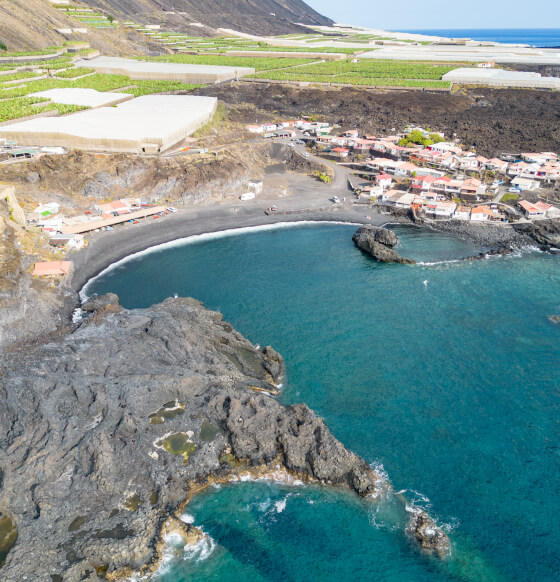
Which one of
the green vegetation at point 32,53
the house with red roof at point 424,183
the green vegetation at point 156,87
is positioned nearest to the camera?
the house with red roof at point 424,183

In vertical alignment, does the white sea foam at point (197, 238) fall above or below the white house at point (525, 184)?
below

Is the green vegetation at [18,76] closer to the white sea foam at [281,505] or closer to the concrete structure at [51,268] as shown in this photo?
the concrete structure at [51,268]

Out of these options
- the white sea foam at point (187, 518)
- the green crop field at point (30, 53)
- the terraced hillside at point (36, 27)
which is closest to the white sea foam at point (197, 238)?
the white sea foam at point (187, 518)

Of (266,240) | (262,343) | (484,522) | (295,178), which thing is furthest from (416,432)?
(295,178)

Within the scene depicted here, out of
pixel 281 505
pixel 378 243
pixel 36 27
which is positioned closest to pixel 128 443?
pixel 281 505

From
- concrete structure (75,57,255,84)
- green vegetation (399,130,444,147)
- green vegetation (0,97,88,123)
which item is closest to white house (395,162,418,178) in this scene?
A: green vegetation (399,130,444,147)

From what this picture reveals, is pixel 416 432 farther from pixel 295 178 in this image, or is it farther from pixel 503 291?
pixel 295 178

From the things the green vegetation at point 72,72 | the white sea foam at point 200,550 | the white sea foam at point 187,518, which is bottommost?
the white sea foam at point 200,550
